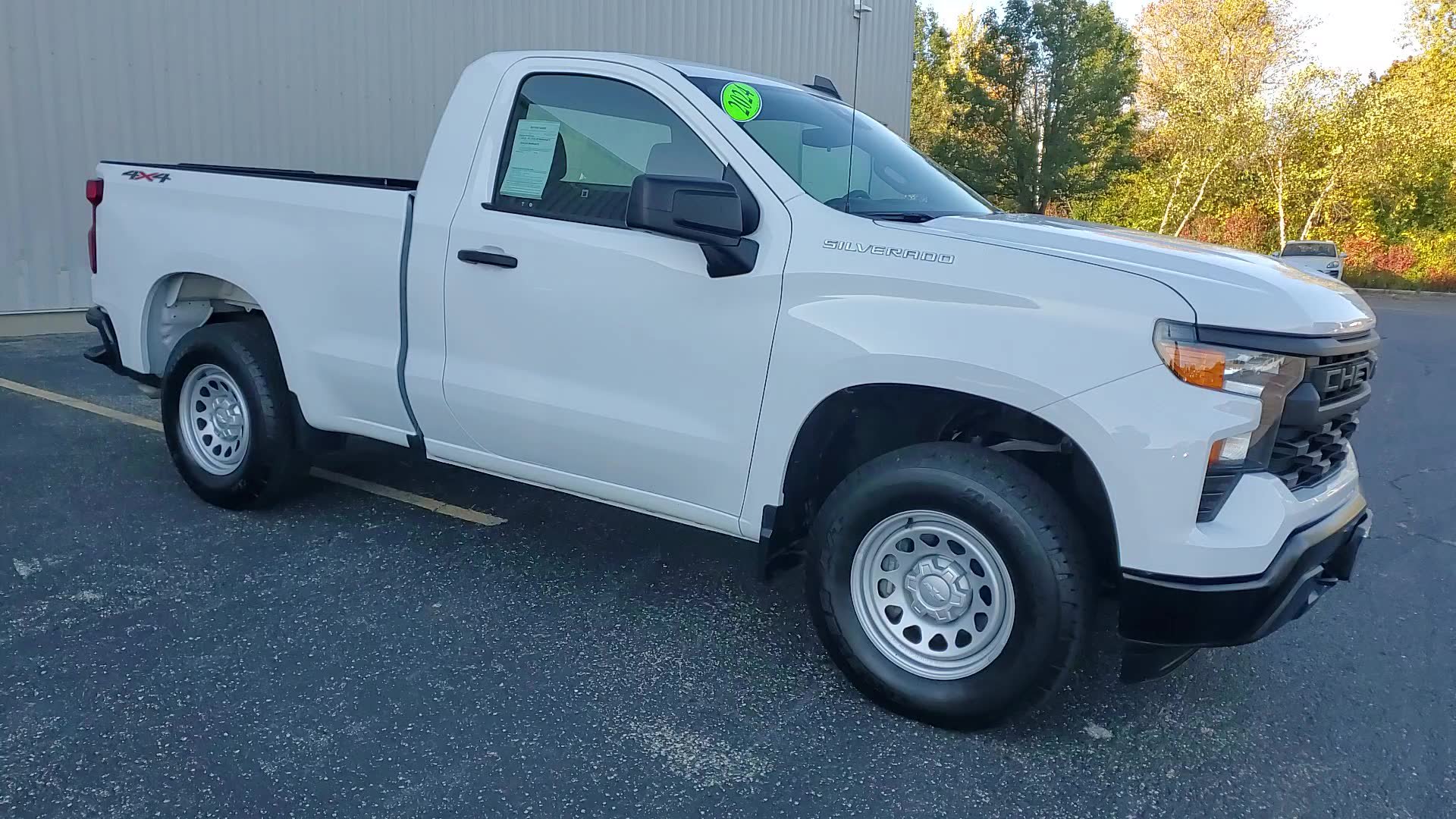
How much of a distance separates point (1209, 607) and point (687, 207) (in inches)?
73.5

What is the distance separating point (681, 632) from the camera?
395cm

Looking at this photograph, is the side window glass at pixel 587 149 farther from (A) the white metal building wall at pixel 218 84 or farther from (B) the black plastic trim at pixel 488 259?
Result: (A) the white metal building wall at pixel 218 84

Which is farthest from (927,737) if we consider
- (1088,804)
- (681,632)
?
(681,632)

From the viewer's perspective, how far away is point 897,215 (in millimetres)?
3643

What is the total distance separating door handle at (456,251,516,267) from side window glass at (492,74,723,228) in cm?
19

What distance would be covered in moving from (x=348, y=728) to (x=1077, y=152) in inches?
1385

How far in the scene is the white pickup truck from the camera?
2.89 metres

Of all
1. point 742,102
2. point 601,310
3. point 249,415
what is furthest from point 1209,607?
point 249,415

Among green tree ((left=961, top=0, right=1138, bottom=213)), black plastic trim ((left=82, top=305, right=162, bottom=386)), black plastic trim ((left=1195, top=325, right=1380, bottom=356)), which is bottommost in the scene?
black plastic trim ((left=82, top=305, right=162, bottom=386))

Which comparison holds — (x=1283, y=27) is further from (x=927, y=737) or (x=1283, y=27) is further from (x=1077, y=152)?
(x=927, y=737)

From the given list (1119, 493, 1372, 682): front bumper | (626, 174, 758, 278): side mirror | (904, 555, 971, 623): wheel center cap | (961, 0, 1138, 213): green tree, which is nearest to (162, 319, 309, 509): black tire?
(626, 174, 758, 278): side mirror

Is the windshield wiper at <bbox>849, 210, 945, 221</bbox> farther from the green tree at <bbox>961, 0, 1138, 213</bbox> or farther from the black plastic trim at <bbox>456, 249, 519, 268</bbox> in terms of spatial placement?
the green tree at <bbox>961, 0, 1138, 213</bbox>

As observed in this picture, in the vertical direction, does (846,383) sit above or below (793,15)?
below

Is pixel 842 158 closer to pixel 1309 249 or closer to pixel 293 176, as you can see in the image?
pixel 293 176
